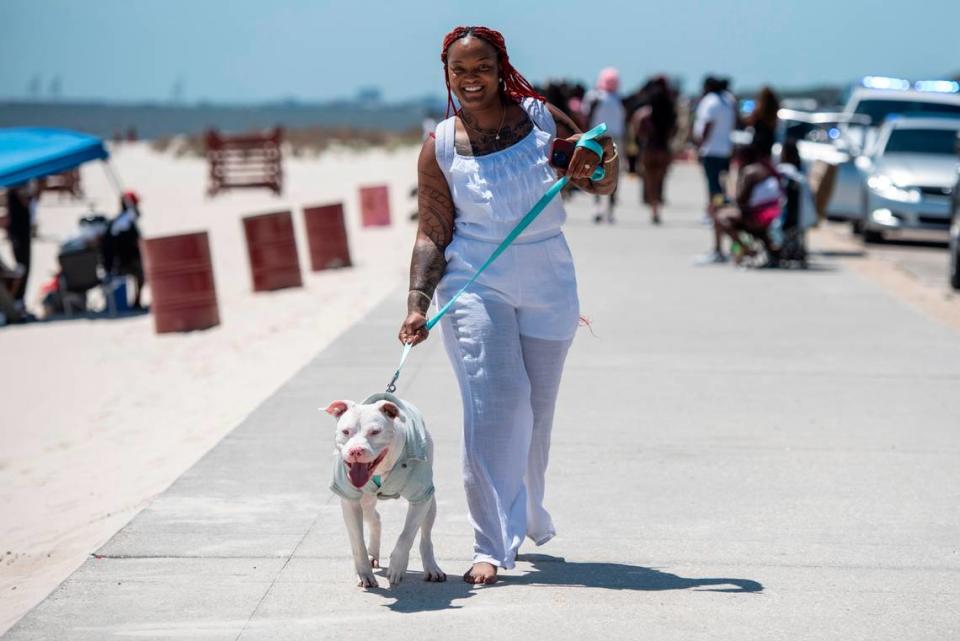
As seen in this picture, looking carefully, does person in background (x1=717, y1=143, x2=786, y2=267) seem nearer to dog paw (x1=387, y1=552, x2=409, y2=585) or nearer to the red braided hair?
the red braided hair

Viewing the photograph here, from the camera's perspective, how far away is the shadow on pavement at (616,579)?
5377 millimetres

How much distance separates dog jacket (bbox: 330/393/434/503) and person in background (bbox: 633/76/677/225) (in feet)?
51.5

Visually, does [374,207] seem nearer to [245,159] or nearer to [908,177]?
[908,177]

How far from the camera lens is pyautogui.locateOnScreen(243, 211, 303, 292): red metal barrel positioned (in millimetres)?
15672

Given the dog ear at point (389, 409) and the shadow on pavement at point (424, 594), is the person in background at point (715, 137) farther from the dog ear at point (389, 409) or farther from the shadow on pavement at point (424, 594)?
the dog ear at point (389, 409)

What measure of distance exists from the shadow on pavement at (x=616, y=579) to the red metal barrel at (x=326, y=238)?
1219 cm

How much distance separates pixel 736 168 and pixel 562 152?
13040 millimetres

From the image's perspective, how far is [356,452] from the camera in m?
4.80

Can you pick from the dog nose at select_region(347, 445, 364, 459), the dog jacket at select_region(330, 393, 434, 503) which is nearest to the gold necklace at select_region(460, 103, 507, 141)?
the dog jacket at select_region(330, 393, 434, 503)

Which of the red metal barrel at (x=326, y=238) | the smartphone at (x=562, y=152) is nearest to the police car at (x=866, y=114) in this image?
the red metal barrel at (x=326, y=238)

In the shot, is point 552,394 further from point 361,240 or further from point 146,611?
point 361,240

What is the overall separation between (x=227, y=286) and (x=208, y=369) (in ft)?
21.1

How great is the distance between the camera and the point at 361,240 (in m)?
21.8

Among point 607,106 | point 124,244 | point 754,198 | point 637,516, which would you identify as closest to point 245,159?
point 607,106
